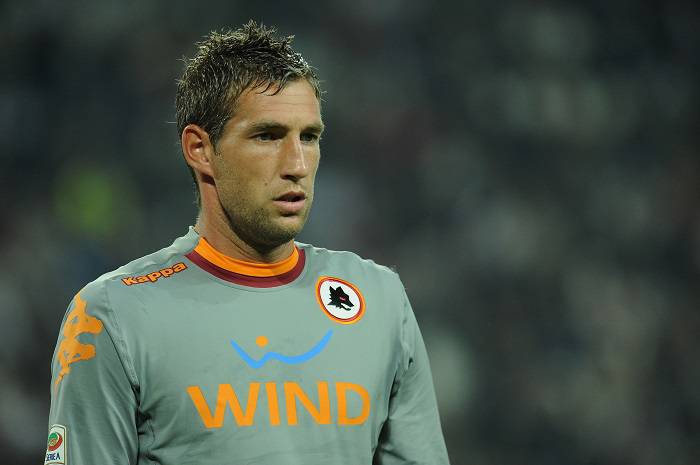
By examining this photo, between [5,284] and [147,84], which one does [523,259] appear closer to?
[147,84]

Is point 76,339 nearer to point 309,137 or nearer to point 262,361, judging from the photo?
point 262,361

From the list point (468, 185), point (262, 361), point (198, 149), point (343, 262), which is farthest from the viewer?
point (468, 185)

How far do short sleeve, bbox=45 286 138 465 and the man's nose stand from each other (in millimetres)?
473

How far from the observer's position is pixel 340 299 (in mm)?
2154

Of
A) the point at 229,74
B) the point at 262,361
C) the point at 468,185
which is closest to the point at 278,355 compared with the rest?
the point at 262,361

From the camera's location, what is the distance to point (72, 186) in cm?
441

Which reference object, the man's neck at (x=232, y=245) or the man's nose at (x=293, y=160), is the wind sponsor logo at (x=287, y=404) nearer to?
the man's neck at (x=232, y=245)

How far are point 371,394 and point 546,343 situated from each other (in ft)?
8.96

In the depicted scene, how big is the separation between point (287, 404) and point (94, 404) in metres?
0.38

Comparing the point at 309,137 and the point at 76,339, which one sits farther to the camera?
the point at 309,137

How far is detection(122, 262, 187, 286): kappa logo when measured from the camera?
201 centimetres

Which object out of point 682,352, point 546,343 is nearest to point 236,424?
point 546,343

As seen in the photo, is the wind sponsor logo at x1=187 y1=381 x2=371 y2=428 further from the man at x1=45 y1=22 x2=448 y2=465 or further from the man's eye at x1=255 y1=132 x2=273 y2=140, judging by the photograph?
the man's eye at x1=255 y1=132 x2=273 y2=140

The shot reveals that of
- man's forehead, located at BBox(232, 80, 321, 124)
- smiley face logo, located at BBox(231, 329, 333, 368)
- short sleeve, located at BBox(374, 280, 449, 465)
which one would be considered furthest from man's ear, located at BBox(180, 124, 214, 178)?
short sleeve, located at BBox(374, 280, 449, 465)
